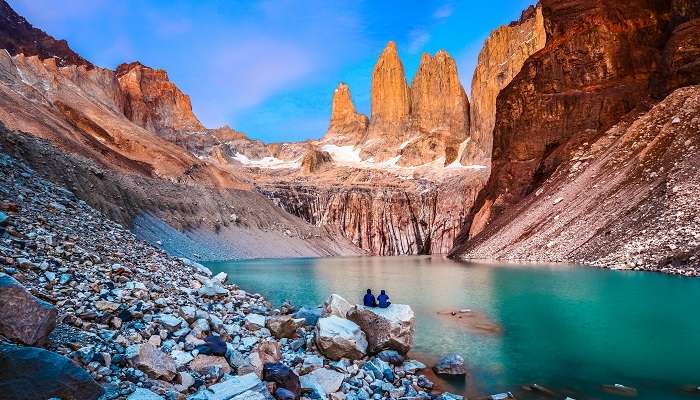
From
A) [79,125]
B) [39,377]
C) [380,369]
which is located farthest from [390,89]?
[39,377]

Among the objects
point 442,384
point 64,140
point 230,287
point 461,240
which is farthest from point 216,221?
point 442,384

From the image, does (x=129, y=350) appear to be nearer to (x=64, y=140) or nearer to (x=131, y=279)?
(x=131, y=279)

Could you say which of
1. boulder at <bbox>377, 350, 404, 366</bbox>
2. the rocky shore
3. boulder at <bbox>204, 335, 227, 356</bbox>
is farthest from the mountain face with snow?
boulder at <bbox>204, 335, 227, 356</bbox>

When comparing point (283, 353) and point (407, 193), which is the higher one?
point (407, 193)

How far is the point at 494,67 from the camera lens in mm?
131750

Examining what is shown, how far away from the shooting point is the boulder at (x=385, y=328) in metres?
12.6

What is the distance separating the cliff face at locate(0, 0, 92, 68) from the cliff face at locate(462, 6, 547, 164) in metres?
113

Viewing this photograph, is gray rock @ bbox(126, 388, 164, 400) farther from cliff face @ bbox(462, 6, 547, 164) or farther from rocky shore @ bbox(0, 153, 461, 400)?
cliff face @ bbox(462, 6, 547, 164)

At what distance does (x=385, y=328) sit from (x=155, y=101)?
170701mm

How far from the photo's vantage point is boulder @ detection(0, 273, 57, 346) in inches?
253

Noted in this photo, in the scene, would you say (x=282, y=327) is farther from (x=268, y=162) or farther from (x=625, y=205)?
(x=268, y=162)

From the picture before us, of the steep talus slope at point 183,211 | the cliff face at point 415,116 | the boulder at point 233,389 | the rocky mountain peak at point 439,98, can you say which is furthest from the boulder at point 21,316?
the rocky mountain peak at point 439,98

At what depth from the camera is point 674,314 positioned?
53.7ft

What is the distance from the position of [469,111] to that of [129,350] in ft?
508
